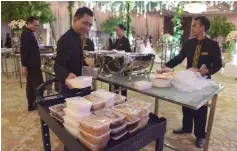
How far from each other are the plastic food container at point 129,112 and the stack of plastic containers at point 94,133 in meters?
0.10

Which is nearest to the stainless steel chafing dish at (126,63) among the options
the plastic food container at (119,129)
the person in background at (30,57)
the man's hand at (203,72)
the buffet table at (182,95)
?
the buffet table at (182,95)

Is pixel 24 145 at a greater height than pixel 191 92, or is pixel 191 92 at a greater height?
pixel 191 92

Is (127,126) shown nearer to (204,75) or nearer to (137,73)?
(137,73)

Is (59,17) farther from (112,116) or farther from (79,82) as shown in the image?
(112,116)

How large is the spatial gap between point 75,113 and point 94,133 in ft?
0.45

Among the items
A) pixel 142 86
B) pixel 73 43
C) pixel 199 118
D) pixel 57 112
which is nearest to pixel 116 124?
pixel 57 112

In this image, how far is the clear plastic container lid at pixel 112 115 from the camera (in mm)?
763

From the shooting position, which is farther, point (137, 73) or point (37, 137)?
point (37, 137)

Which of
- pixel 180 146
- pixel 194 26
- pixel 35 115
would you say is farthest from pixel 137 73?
pixel 35 115

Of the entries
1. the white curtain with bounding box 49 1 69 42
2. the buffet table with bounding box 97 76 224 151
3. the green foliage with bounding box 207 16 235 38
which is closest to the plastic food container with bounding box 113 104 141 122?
the buffet table with bounding box 97 76 224 151

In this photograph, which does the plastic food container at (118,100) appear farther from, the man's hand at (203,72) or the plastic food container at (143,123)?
the man's hand at (203,72)

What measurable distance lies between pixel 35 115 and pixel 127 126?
77.5 inches

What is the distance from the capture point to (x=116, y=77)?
1.62 metres

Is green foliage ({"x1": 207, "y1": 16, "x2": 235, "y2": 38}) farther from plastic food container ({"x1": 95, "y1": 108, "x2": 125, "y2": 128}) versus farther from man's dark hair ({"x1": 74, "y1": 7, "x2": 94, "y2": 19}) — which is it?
plastic food container ({"x1": 95, "y1": 108, "x2": 125, "y2": 128})
